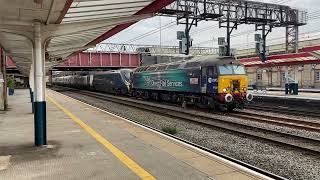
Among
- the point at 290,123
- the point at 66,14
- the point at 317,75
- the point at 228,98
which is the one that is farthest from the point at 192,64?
the point at 317,75

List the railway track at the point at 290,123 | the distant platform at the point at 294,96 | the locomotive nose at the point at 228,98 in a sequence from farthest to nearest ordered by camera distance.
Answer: the distant platform at the point at 294,96
the locomotive nose at the point at 228,98
the railway track at the point at 290,123

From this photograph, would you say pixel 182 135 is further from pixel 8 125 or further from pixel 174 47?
pixel 174 47

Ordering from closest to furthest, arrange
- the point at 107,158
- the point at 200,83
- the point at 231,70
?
the point at 107,158, the point at 231,70, the point at 200,83

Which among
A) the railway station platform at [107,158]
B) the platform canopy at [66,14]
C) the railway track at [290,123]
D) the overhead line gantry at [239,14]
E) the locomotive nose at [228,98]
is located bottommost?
the railway track at [290,123]

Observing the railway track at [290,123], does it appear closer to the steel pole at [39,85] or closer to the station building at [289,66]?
the steel pole at [39,85]

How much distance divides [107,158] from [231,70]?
44.9 ft

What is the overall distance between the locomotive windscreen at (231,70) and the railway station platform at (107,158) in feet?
29.8

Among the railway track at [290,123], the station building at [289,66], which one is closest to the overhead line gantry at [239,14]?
the station building at [289,66]

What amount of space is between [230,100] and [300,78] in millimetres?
39547

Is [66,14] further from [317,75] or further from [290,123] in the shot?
[317,75]

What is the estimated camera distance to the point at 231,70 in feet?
68.1

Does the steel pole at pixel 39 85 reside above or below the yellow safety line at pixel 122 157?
above

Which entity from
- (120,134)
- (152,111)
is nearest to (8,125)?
(120,134)

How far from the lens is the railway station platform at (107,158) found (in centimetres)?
690
